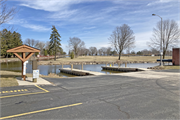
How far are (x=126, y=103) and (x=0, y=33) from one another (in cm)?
1168

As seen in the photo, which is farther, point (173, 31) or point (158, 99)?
point (173, 31)

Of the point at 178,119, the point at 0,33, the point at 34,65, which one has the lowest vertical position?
the point at 178,119

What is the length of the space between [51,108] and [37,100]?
1332 millimetres

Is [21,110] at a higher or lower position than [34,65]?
lower

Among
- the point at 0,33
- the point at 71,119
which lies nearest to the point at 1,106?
the point at 71,119

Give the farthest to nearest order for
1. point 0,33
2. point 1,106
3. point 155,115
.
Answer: point 0,33
point 1,106
point 155,115

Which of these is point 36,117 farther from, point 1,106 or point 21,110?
point 1,106

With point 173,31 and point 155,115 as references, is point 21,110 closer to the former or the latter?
point 155,115

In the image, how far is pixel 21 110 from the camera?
5.15 meters

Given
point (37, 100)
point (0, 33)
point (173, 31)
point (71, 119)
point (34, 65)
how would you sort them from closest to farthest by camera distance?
point (71, 119), point (37, 100), point (34, 65), point (0, 33), point (173, 31)

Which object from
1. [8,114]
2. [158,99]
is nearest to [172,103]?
[158,99]

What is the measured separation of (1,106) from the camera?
5539 mm

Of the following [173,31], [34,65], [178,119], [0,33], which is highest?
[173,31]

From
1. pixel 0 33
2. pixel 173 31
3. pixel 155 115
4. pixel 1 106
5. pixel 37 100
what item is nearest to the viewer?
pixel 155 115
